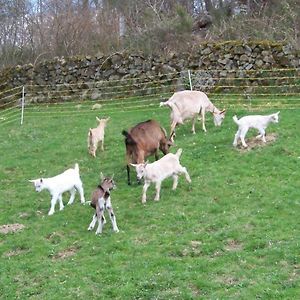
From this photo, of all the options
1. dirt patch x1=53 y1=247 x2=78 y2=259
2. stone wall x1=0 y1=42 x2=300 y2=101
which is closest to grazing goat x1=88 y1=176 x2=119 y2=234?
dirt patch x1=53 y1=247 x2=78 y2=259

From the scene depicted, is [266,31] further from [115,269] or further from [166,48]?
[115,269]

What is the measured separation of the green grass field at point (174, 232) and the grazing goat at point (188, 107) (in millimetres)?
779

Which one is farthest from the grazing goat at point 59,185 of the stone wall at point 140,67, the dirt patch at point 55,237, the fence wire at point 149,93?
the stone wall at point 140,67

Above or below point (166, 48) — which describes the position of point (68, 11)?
above

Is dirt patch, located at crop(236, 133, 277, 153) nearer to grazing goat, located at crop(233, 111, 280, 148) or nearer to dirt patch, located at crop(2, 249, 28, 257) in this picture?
grazing goat, located at crop(233, 111, 280, 148)

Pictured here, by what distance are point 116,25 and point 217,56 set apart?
29.6 feet

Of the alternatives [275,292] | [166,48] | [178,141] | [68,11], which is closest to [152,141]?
[178,141]

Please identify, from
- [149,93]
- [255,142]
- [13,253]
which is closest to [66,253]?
[13,253]

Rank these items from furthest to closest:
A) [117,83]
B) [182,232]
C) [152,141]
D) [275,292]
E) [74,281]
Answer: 1. [117,83]
2. [152,141]
3. [182,232]
4. [74,281]
5. [275,292]

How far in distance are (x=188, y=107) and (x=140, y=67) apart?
27.1ft

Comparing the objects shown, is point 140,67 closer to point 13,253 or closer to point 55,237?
point 55,237

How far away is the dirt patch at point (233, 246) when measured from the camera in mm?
9547

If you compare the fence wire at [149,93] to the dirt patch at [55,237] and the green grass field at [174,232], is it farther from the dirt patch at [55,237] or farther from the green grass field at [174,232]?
the dirt patch at [55,237]

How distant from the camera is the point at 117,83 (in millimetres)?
25031
